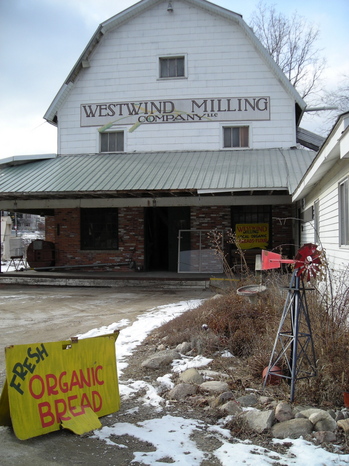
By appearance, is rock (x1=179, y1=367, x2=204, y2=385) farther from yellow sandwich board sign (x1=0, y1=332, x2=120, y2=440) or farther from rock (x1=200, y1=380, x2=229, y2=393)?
yellow sandwich board sign (x1=0, y1=332, x2=120, y2=440)

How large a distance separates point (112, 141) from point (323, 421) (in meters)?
16.9

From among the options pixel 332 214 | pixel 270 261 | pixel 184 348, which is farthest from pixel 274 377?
pixel 332 214

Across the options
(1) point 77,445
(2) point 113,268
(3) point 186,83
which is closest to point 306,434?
(1) point 77,445

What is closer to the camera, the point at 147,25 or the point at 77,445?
the point at 77,445

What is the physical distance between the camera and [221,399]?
16.0ft

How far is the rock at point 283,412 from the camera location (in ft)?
14.4

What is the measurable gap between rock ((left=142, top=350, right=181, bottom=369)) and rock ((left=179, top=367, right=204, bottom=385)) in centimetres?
60

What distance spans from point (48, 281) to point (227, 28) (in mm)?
12162

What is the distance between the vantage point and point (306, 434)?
13.6 ft

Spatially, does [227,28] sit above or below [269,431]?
above

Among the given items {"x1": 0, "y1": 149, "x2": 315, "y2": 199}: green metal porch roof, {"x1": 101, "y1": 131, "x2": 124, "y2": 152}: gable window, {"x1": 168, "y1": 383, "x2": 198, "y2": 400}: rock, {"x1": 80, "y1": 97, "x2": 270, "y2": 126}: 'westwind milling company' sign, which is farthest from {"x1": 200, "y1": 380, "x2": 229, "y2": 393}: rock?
{"x1": 101, "y1": 131, "x2": 124, "y2": 152}: gable window

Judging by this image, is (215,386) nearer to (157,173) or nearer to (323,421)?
(323,421)

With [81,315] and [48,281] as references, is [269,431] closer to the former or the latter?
[81,315]

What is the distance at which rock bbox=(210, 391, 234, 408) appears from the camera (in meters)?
4.82
